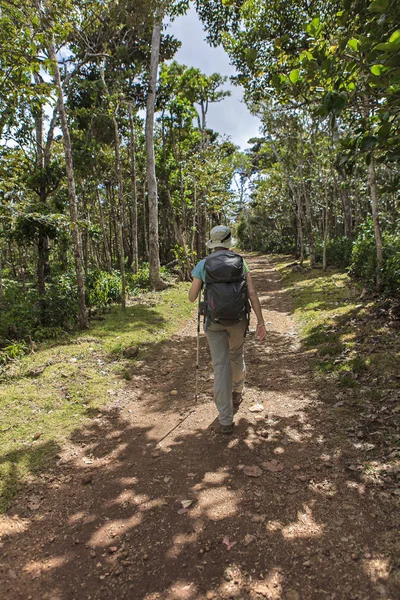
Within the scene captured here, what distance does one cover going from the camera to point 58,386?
6137 millimetres

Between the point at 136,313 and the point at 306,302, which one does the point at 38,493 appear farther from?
the point at 306,302

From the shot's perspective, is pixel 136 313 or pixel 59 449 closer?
pixel 59 449

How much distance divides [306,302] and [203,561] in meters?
10.5

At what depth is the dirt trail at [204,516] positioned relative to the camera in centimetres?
254

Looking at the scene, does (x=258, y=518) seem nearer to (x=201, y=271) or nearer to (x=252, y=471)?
(x=252, y=471)

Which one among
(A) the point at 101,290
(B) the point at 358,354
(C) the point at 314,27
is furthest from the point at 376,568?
(A) the point at 101,290

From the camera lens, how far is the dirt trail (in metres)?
2.54

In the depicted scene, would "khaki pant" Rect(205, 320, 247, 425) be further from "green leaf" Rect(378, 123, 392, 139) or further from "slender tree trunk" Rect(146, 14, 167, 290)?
"slender tree trunk" Rect(146, 14, 167, 290)

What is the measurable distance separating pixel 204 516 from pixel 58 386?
154 inches

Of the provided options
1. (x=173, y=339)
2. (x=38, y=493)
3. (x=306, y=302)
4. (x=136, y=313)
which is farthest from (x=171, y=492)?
(x=306, y=302)

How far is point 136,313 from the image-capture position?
11758mm

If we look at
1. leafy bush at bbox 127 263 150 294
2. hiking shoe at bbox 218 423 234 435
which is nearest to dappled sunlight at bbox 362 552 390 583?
hiking shoe at bbox 218 423 234 435

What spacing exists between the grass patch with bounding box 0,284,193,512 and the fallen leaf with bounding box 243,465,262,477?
2365mm

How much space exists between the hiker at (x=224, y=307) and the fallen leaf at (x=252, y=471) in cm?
68
